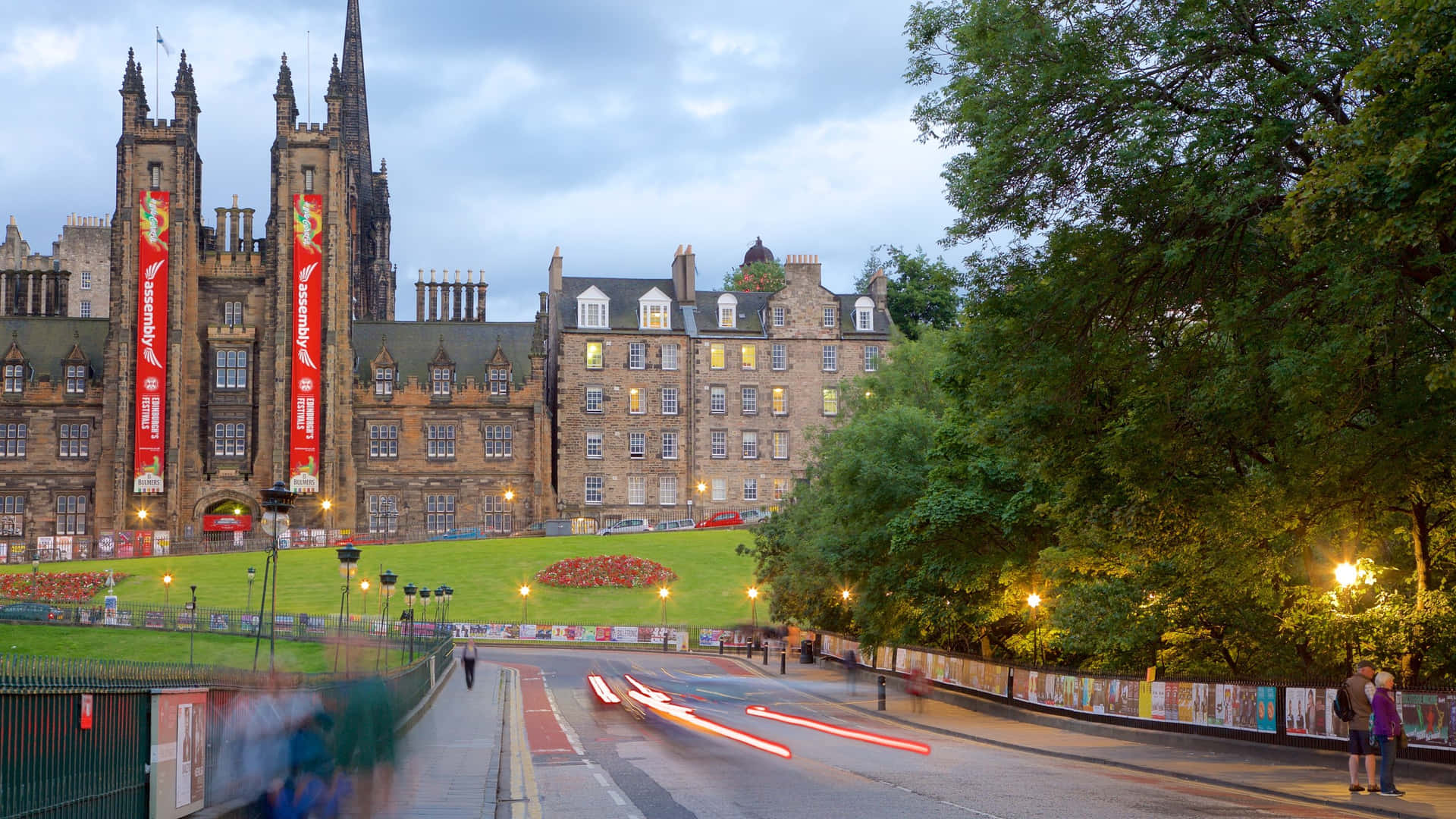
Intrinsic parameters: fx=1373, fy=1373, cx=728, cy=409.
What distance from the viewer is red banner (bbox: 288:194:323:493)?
3430 inches

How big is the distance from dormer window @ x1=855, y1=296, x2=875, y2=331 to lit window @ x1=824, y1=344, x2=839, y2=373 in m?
2.74

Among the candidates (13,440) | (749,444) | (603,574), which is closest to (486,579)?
(603,574)

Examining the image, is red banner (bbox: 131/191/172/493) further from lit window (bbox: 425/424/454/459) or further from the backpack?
the backpack

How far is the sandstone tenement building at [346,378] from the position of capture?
3418 inches

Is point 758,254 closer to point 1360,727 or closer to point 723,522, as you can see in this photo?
point 723,522

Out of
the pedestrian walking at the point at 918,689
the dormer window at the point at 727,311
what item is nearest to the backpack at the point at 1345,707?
the pedestrian walking at the point at 918,689

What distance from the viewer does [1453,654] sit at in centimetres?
2264

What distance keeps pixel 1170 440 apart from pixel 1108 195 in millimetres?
3942

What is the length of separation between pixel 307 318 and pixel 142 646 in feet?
126

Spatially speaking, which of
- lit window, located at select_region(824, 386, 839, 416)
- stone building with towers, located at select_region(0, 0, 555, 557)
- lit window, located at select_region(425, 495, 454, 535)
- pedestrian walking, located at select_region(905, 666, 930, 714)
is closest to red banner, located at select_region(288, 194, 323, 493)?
stone building with towers, located at select_region(0, 0, 555, 557)

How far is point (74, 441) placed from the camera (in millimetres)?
89250

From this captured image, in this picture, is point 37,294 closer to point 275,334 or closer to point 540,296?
point 275,334

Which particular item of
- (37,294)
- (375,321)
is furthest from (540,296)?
(37,294)

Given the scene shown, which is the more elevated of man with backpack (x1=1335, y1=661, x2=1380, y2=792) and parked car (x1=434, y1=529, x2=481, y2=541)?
man with backpack (x1=1335, y1=661, x2=1380, y2=792)
